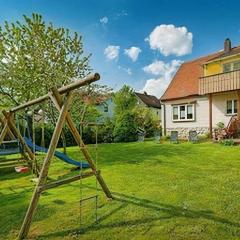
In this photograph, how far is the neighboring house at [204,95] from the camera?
69.9 feet

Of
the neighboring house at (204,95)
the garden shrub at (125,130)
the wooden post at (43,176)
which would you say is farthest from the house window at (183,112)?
the wooden post at (43,176)

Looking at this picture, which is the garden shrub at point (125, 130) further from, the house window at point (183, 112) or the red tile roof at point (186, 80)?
the house window at point (183, 112)

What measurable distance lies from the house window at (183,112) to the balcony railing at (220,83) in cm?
251

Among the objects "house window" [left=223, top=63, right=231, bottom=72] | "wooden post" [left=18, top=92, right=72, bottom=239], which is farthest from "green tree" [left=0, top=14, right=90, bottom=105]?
"house window" [left=223, top=63, right=231, bottom=72]

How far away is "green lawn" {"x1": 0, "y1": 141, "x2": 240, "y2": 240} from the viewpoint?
4.80m

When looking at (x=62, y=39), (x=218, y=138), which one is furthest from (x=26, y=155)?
(x=218, y=138)

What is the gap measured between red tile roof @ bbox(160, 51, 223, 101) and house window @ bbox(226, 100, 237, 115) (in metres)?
3.10

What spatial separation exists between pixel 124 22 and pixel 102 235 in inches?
689

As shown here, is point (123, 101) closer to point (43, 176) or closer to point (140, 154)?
point (140, 154)

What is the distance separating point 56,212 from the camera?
19.6ft

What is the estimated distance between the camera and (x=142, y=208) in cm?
595

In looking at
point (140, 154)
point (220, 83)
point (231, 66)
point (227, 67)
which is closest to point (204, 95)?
point (220, 83)

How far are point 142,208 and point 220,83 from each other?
1761 centimetres

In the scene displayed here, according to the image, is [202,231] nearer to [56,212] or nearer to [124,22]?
[56,212]
